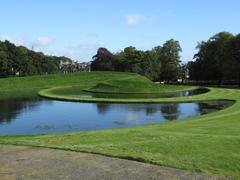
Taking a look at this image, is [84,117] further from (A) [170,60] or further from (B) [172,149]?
(A) [170,60]

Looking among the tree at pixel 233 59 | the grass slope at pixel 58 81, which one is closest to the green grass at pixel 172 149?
the grass slope at pixel 58 81

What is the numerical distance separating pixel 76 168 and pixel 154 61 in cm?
10261

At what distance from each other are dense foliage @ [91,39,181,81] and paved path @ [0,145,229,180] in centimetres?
9889

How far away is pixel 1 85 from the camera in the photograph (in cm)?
7794

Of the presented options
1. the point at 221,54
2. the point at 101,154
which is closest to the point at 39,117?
the point at 101,154

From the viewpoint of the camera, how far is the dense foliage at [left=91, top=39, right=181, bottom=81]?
11112cm

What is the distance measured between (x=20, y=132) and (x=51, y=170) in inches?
584

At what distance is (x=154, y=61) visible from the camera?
112062 millimetres

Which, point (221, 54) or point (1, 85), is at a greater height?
point (221, 54)

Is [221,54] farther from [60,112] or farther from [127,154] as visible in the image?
[127,154]

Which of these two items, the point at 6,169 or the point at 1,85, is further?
the point at 1,85

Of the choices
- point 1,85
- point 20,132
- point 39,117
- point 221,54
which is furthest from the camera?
point 221,54

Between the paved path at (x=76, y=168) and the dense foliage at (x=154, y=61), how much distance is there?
324ft

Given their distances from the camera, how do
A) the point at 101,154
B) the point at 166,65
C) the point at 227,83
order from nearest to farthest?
the point at 101,154
the point at 227,83
the point at 166,65
